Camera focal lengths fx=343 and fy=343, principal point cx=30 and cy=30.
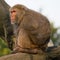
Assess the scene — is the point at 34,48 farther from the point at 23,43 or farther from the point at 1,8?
the point at 1,8

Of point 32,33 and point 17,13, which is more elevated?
point 17,13

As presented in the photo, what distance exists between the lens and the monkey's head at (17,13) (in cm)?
880

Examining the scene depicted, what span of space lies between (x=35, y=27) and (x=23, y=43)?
1.63 feet

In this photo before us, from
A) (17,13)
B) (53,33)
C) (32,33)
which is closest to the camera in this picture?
(32,33)

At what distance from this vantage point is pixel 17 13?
9109 millimetres

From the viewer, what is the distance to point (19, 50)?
321 inches

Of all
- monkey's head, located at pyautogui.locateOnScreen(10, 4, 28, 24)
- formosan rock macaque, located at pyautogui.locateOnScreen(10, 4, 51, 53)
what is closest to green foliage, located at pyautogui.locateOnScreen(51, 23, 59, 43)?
monkey's head, located at pyautogui.locateOnScreen(10, 4, 28, 24)

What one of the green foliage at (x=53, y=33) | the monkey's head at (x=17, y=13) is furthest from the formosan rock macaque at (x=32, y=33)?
the green foliage at (x=53, y=33)

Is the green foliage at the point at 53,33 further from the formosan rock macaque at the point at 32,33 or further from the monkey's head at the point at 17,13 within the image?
the formosan rock macaque at the point at 32,33

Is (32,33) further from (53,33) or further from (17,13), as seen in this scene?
(53,33)

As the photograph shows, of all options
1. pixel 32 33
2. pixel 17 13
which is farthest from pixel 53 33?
pixel 32 33

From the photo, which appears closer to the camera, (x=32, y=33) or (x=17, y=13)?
(x=32, y=33)

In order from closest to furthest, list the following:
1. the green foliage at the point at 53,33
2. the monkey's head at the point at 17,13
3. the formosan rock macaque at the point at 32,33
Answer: the formosan rock macaque at the point at 32,33 < the monkey's head at the point at 17,13 < the green foliage at the point at 53,33

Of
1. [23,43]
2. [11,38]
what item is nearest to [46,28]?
[23,43]
